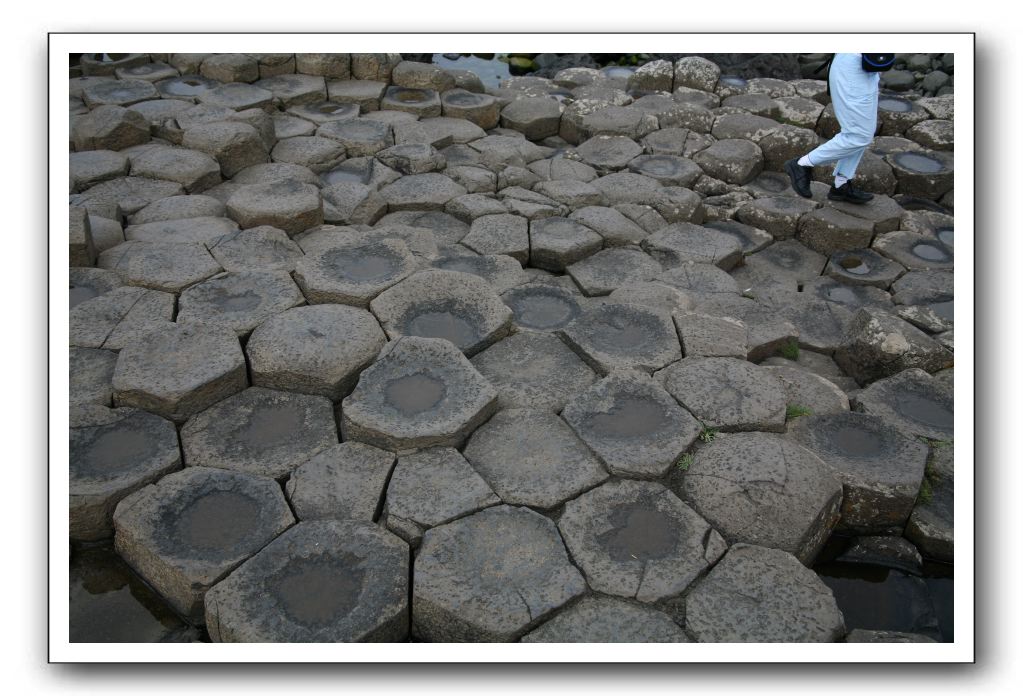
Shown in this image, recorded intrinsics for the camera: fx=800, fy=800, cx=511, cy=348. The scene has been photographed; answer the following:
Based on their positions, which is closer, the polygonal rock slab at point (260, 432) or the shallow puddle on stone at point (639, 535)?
the shallow puddle on stone at point (639, 535)

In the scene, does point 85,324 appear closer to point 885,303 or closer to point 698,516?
point 698,516

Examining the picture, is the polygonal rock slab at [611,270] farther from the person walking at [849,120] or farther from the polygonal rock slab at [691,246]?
the person walking at [849,120]

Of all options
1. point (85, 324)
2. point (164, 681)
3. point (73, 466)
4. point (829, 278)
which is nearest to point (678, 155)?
point (829, 278)

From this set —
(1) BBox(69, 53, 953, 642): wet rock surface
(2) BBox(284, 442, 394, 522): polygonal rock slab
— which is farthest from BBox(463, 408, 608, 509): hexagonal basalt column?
(2) BBox(284, 442, 394, 522): polygonal rock slab

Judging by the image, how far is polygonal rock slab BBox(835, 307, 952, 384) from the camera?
368cm

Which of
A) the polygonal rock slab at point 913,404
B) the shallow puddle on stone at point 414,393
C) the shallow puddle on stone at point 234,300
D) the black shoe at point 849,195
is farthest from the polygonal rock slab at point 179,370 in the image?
the black shoe at point 849,195

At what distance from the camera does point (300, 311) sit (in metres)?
3.48

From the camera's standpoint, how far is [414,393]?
307cm

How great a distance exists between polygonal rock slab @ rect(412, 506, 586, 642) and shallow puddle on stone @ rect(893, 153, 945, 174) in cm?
441

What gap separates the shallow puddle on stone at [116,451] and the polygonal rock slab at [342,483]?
1.85 feet

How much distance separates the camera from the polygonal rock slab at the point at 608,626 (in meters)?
2.37

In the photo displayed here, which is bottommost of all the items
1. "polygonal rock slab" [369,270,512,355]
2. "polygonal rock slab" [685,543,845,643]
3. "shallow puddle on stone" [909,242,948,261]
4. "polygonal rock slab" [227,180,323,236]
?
"polygonal rock slab" [685,543,845,643]

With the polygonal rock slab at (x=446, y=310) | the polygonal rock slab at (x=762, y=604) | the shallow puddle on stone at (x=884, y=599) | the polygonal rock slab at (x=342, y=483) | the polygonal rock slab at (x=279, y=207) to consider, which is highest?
the polygonal rock slab at (x=279, y=207)

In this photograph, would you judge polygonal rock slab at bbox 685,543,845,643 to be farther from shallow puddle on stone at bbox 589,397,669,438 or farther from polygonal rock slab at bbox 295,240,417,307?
polygonal rock slab at bbox 295,240,417,307
